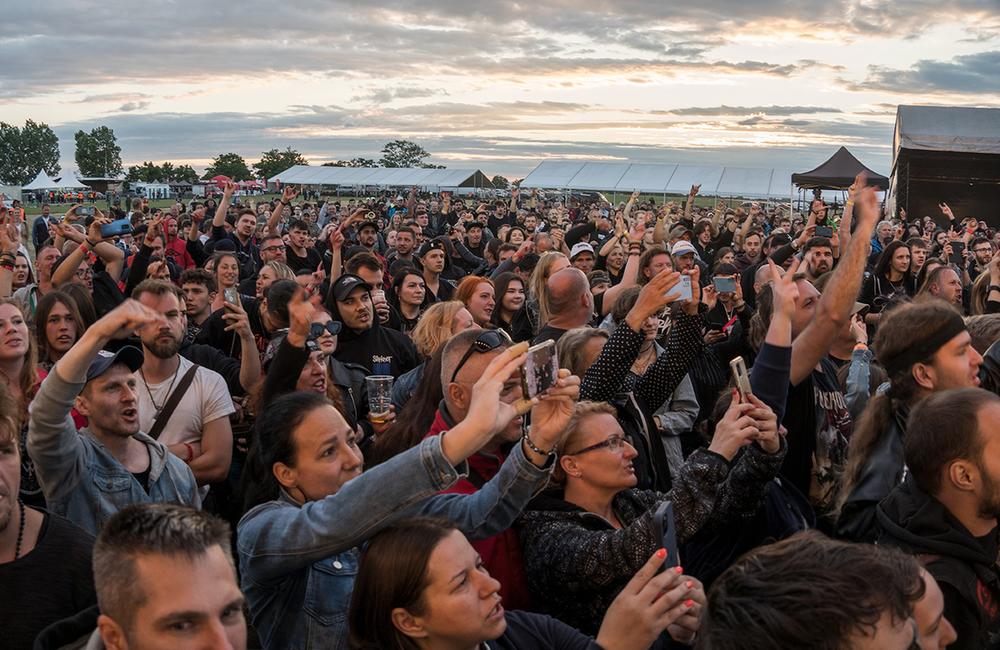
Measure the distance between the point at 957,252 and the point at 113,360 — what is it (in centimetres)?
1534

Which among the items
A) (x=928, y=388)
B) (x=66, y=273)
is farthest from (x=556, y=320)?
(x=66, y=273)

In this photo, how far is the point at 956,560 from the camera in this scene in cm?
257

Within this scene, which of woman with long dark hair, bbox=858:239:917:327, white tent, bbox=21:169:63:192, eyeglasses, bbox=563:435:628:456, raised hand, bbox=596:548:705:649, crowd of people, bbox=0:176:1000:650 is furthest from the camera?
white tent, bbox=21:169:63:192

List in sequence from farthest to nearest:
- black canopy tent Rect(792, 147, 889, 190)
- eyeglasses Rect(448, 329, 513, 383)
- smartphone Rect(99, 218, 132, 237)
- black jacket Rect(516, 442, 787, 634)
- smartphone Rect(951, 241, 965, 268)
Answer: black canopy tent Rect(792, 147, 889, 190) < smartphone Rect(951, 241, 965, 268) < smartphone Rect(99, 218, 132, 237) < eyeglasses Rect(448, 329, 513, 383) < black jacket Rect(516, 442, 787, 634)

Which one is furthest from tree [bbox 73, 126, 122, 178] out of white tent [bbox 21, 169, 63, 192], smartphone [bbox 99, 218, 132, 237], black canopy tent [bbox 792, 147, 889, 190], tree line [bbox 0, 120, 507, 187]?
smartphone [bbox 99, 218, 132, 237]

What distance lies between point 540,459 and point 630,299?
9.75 feet

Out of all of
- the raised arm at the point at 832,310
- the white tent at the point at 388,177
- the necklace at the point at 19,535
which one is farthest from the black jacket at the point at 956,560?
the white tent at the point at 388,177

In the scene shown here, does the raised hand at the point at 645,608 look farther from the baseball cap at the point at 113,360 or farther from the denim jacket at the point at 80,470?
the baseball cap at the point at 113,360

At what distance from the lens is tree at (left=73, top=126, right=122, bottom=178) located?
128 m

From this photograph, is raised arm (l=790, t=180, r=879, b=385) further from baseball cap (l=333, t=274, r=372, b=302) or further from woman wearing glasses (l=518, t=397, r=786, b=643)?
baseball cap (l=333, t=274, r=372, b=302)

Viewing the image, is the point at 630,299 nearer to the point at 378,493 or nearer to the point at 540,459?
the point at 540,459

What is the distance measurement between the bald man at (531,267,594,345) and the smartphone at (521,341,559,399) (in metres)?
3.03

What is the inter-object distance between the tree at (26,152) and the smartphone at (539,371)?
14434 centimetres

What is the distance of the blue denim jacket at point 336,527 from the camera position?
2.33 metres
